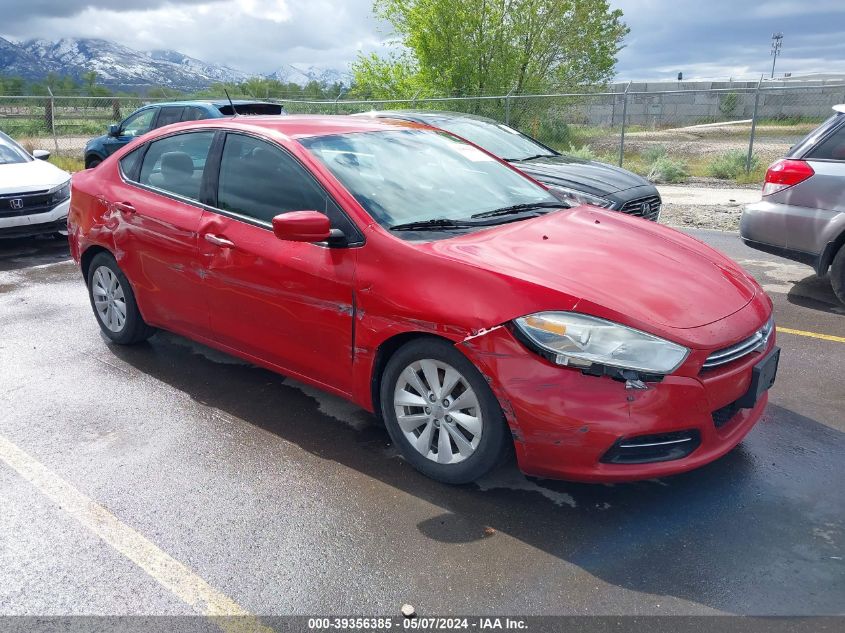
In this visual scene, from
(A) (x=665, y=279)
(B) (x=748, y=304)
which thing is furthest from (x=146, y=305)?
(B) (x=748, y=304)

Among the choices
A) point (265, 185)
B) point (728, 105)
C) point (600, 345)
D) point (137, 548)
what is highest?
point (728, 105)

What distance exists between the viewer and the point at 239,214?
13.5 feet

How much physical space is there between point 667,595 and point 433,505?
41.3 inches

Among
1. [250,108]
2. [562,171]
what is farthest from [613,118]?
[562,171]

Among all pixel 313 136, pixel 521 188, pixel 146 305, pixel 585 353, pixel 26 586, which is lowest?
pixel 26 586

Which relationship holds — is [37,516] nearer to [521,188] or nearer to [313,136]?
[313,136]

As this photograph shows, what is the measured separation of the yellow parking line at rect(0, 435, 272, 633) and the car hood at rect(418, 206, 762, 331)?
1.66 m

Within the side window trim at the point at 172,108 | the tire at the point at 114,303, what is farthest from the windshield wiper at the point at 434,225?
the side window trim at the point at 172,108

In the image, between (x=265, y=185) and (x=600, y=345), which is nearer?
(x=600, y=345)

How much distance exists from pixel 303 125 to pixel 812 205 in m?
4.34

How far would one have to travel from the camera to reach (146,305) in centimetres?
486

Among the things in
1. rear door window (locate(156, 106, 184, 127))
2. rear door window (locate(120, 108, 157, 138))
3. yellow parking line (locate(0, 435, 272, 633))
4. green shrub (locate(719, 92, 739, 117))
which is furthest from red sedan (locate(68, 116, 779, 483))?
green shrub (locate(719, 92, 739, 117))

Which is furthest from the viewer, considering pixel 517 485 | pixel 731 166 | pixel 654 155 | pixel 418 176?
pixel 654 155

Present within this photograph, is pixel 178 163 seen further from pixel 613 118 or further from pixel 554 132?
pixel 613 118
